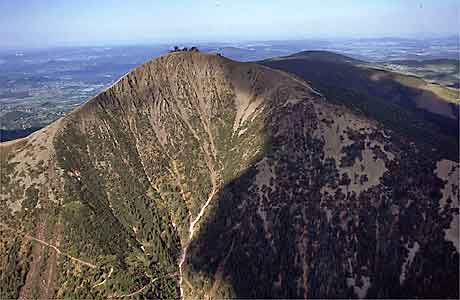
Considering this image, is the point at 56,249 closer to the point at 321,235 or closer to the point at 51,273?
the point at 51,273

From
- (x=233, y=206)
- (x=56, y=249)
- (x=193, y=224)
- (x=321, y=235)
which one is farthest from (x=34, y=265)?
(x=321, y=235)

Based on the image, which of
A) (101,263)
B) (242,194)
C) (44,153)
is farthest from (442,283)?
(44,153)

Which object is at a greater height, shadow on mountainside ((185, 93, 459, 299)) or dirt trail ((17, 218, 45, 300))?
shadow on mountainside ((185, 93, 459, 299))

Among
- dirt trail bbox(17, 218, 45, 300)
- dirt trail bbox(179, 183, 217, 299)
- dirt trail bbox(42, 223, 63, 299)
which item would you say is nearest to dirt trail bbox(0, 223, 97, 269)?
dirt trail bbox(17, 218, 45, 300)

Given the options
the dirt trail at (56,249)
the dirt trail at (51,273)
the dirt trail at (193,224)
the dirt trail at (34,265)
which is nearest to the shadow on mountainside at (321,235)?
the dirt trail at (193,224)

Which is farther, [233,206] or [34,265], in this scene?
[233,206]

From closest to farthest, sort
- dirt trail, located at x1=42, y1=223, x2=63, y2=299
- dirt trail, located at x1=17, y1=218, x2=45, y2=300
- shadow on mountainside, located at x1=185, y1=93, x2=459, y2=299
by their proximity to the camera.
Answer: shadow on mountainside, located at x1=185, y1=93, x2=459, y2=299, dirt trail, located at x1=42, y1=223, x2=63, y2=299, dirt trail, located at x1=17, y1=218, x2=45, y2=300

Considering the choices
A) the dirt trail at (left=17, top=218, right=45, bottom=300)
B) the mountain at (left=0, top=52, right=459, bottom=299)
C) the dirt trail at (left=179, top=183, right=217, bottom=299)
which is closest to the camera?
the mountain at (left=0, top=52, right=459, bottom=299)

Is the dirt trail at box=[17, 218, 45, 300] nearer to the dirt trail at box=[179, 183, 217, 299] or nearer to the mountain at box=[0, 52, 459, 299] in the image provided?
the mountain at box=[0, 52, 459, 299]

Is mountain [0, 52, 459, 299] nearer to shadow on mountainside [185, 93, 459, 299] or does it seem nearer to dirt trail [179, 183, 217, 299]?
shadow on mountainside [185, 93, 459, 299]

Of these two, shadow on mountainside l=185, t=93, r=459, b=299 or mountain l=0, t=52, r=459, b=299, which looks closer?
shadow on mountainside l=185, t=93, r=459, b=299
